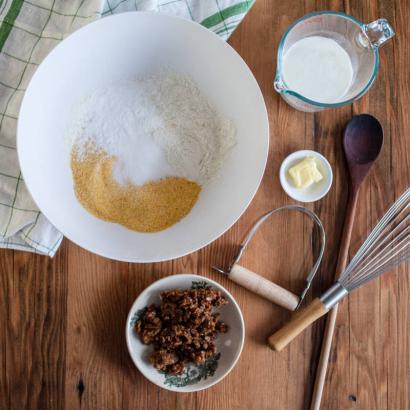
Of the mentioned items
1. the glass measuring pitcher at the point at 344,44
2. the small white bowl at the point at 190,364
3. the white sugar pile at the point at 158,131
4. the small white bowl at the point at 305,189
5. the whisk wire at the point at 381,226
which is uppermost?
the glass measuring pitcher at the point at 344,44

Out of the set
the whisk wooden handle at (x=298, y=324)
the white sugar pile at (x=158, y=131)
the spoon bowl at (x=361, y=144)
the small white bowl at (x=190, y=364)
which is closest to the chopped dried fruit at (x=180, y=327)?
the small white bowl at (x=190, y=364)

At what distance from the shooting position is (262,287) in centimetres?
89

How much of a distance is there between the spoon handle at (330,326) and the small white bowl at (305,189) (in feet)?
0.20

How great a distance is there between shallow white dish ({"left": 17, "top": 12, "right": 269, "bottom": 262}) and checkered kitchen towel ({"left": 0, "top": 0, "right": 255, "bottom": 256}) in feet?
0.20

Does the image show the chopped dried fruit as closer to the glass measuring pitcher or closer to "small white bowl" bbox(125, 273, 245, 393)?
"small white bowl" bbox(125, 273, 245, 393)

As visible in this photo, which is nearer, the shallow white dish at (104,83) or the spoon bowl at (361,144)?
the shallow white dish at (104,83)

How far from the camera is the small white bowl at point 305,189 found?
92cm

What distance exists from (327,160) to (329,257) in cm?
20

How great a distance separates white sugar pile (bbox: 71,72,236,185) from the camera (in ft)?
2.98

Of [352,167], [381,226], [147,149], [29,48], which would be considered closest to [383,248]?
[381,226]

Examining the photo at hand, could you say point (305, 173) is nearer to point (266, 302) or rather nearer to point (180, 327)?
point (266, 302)

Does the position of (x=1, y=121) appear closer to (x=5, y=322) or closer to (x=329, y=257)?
(x=5, y=322)

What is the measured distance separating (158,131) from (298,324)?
18.4 inches

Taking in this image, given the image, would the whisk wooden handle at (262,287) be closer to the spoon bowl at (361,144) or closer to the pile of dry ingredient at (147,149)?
the pile of dry ingredient at (147,149)
